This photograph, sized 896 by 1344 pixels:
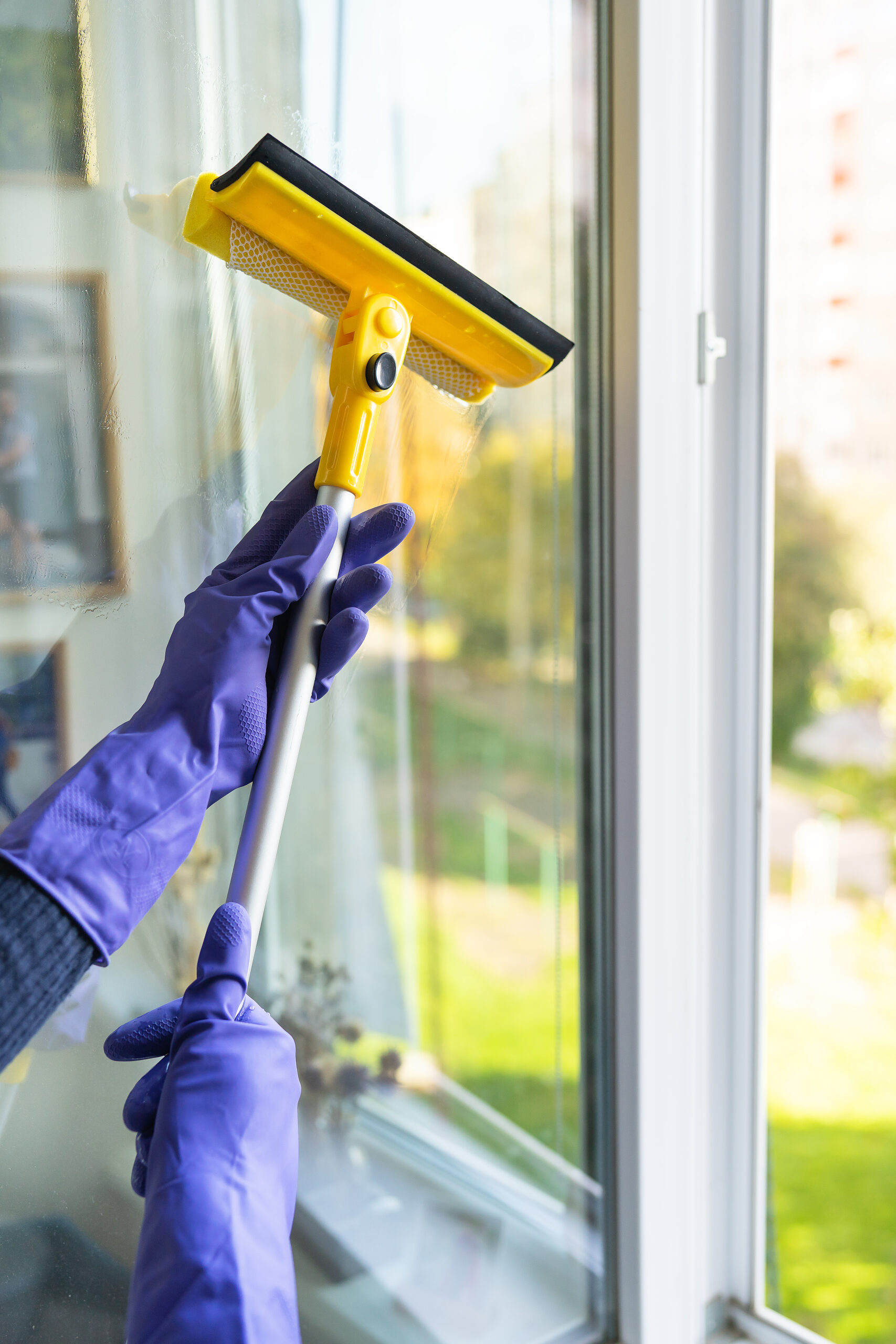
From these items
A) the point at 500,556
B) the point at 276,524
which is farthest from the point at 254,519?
the point at 500,556

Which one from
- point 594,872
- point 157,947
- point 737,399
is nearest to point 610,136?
point 737,399

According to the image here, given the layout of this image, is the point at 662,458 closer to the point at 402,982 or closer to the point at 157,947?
the point at 157,947

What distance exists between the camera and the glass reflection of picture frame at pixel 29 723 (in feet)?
2.04

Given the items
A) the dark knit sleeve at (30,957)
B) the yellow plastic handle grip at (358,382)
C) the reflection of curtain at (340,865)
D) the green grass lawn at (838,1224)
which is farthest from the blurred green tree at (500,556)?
the green grass lawn at (838,1224)

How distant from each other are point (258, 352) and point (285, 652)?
0.89 feet

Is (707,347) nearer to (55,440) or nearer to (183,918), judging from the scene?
(55,440)

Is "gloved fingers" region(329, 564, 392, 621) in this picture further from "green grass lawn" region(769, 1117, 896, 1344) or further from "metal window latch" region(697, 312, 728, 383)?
"green grass lawn" region(769, 1117, 896, 1344)

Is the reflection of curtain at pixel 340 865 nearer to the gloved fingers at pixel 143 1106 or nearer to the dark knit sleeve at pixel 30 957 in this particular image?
the gloved fingers at pixel 143 1106

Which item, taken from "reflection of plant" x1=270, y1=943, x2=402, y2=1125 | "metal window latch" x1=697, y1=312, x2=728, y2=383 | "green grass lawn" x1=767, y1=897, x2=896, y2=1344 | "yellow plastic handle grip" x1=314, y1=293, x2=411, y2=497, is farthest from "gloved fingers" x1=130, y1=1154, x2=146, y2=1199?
"green grass lawn" x1=767, y1=897, x2=896, y2=1344

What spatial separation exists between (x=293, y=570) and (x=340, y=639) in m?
0.06

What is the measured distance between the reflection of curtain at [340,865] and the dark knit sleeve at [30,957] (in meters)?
0.37

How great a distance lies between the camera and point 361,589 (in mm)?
605

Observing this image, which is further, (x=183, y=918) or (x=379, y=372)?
(x=183, y=918)

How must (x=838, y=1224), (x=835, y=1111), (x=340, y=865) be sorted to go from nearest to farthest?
(x=340, y=865) → (x=838, y=1224) → (x=835, y=1111)
